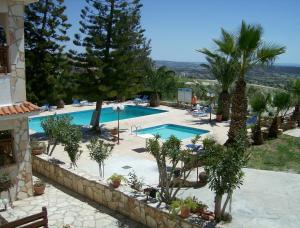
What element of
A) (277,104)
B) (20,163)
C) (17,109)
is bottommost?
(20,163)

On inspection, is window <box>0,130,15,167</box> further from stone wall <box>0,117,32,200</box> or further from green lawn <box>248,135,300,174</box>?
green lawn <box>248,135,300,174</box>

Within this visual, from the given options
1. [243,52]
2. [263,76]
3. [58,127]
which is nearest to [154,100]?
[243,52]

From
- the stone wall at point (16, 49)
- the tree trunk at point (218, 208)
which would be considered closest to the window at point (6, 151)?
the stone wall at point (16, 49)

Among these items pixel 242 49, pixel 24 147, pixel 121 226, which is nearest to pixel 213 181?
pixel 121 226

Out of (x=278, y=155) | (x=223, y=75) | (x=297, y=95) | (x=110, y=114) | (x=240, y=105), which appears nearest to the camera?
(x=278, y=155)

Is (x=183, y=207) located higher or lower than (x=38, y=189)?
higher

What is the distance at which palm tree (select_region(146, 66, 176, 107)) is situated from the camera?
2941 cm

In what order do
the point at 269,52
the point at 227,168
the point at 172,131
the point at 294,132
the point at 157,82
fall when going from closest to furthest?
the point at 227,168 < the point at 269,52 < the point at 294,132 < the point at 172,131 < the point at 157,82

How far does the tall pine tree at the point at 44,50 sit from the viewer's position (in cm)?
2003

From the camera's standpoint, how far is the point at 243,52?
1533cm

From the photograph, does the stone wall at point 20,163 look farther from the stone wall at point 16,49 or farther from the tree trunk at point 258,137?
the tree trunk at point 258,137

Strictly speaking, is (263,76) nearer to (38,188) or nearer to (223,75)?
(223,75)

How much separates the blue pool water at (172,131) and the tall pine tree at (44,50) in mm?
5679

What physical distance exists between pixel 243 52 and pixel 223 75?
7926mm
